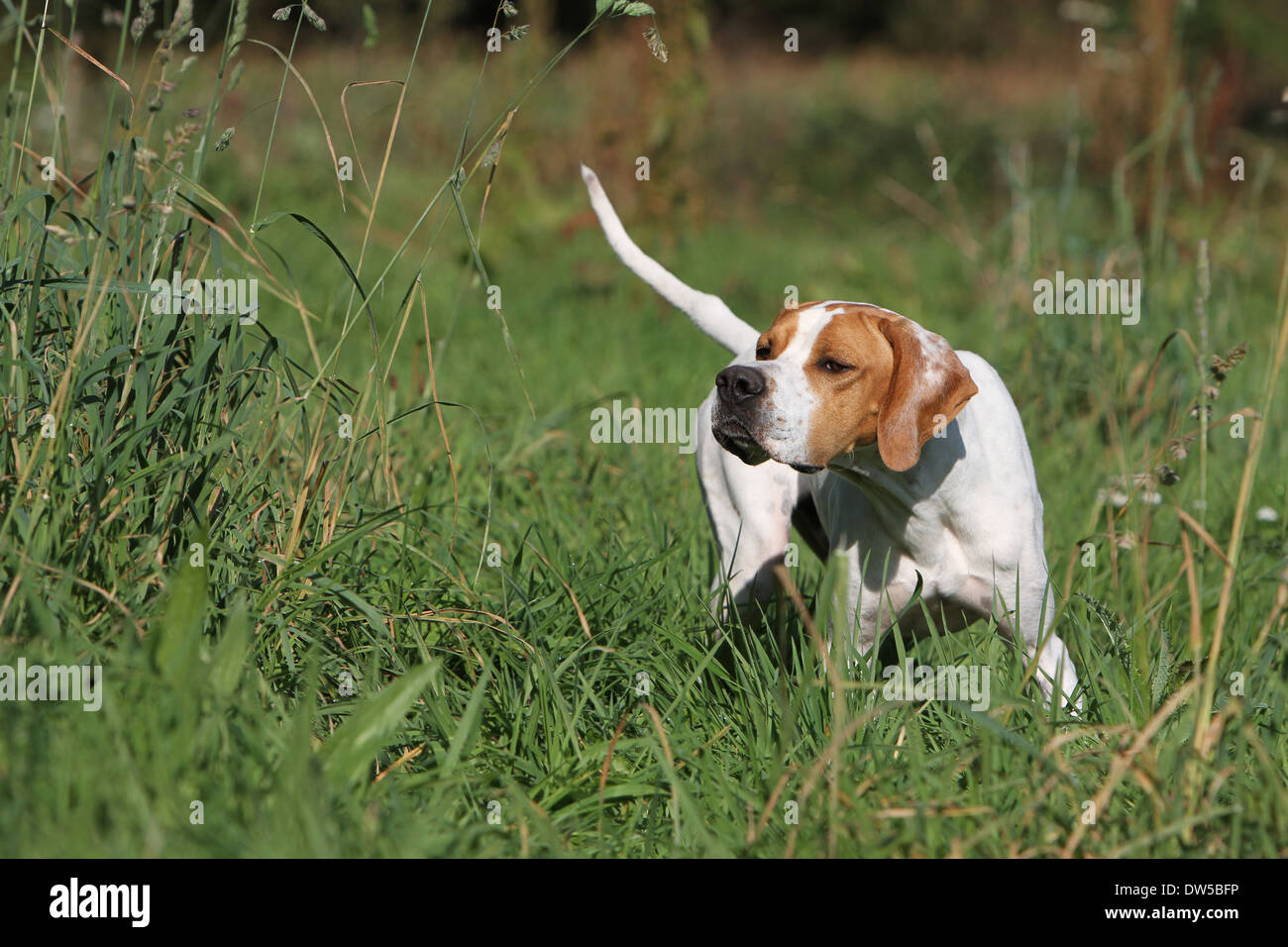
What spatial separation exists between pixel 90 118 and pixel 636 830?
33.1 ft

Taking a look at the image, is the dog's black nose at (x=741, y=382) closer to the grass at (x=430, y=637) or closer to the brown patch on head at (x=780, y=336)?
the brown patch on head at (x=780, y=336)

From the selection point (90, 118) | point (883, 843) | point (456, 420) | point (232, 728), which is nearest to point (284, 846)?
point (232, 728)

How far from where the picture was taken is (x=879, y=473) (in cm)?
288

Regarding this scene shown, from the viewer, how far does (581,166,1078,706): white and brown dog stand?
8.76 ft

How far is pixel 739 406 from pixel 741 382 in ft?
0.16
